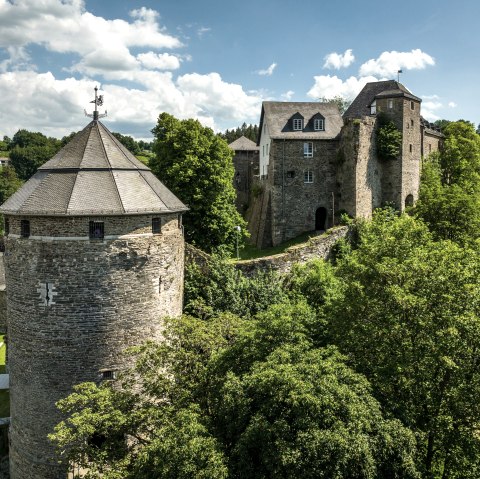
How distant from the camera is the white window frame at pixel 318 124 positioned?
3866 centimetres

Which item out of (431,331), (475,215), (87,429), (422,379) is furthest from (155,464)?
(475,215)

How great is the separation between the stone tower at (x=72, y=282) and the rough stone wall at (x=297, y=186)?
20.7m

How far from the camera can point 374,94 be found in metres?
41.8

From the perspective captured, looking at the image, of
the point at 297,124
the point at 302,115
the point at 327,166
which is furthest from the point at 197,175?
the point at 302,115

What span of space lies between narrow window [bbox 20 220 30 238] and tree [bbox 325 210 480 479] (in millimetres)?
11974

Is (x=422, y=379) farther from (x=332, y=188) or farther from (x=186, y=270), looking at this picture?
(x=332, y=188)

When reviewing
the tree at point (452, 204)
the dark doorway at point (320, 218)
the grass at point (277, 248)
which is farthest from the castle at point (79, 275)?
the dark doorway at point (320, 218)

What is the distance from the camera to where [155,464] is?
12188 mm

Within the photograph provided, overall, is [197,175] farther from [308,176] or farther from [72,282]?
[72,282]

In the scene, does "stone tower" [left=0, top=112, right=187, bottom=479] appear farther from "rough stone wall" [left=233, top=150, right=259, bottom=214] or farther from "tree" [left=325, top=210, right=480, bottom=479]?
"rough stone wall" [left=233, top=150, right=259, bottom=214]

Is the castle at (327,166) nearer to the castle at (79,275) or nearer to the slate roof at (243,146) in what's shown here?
the slate roof at (243,146)

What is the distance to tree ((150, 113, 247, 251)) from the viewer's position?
32719mm

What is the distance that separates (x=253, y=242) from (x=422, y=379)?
29457mm

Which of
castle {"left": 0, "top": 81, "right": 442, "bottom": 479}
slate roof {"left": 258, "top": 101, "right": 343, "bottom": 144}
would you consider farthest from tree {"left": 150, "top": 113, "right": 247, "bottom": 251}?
castle {"left": 0, "top": 81, "right": 442, "bottom": 479}
